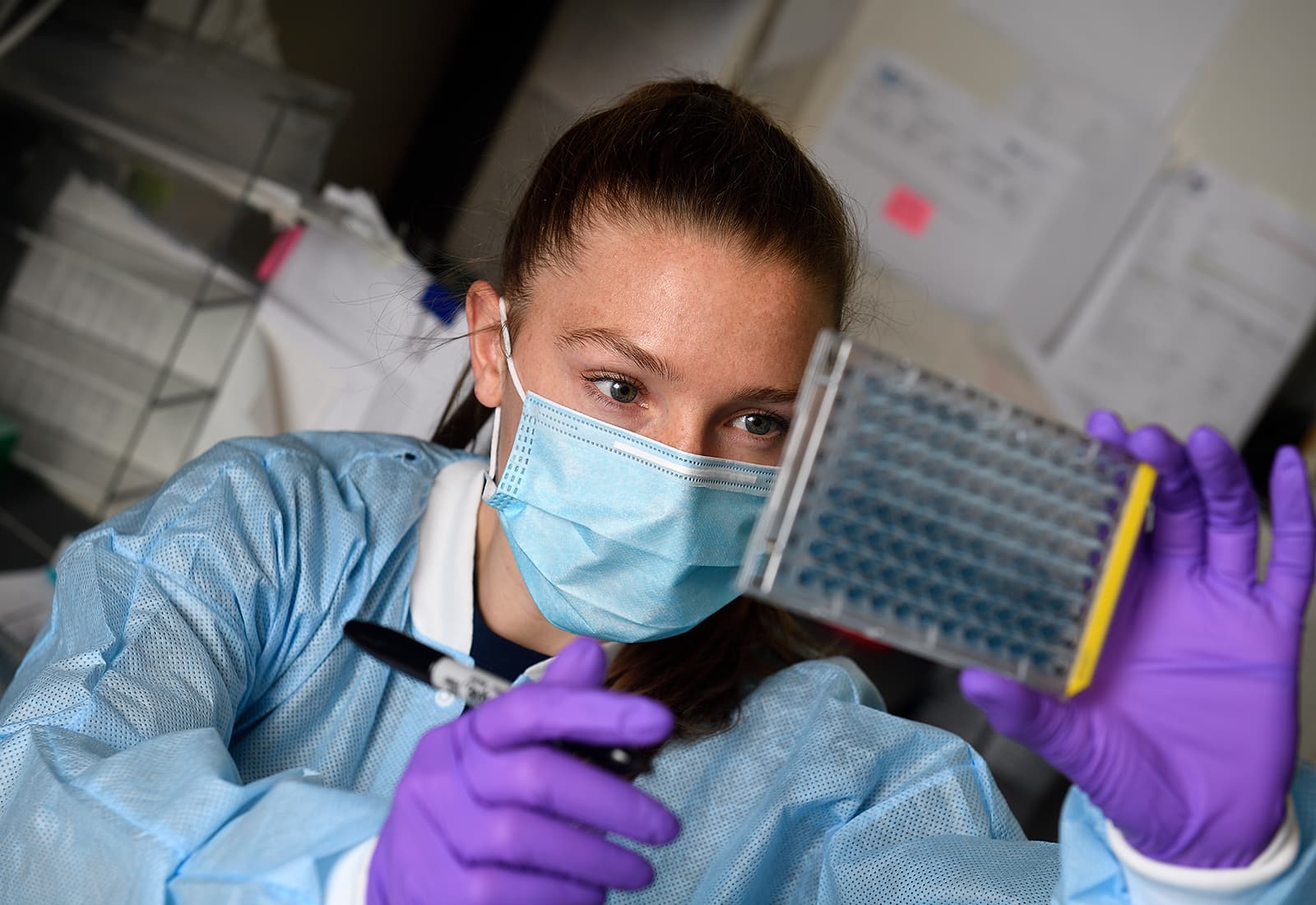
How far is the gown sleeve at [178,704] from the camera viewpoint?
0.77 m

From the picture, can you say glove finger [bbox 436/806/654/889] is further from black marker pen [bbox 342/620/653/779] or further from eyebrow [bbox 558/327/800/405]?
eyebrow [bbox 558/327/800/405]

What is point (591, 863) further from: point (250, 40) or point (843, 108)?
point (843, 108)

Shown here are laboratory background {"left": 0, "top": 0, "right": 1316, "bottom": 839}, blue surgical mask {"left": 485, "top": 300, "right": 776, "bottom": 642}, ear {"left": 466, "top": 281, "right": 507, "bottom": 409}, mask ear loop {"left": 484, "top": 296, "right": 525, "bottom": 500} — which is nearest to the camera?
blue surgical mask {"left": 485, "top": 300, "right": 776, "bottom": 642}

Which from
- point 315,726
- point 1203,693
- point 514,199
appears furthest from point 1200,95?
point 315,726

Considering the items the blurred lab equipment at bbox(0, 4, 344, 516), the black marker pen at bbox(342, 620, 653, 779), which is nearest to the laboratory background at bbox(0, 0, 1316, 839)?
the blurred lab equipment at bbox(0, 4, 344, 516)

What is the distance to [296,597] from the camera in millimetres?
1140

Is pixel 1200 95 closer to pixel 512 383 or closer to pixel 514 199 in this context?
pixel 514 199

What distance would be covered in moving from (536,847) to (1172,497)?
1.52ft

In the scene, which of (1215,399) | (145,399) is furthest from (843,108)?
(145,399)

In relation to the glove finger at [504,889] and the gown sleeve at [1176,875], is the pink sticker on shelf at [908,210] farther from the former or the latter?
the glove finger at [504,889]

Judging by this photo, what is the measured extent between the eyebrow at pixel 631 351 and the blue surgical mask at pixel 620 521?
0.06m

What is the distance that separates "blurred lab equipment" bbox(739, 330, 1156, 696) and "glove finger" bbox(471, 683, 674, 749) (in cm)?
11

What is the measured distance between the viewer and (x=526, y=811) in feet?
2.29

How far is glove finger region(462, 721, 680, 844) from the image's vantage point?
27.2 inches
